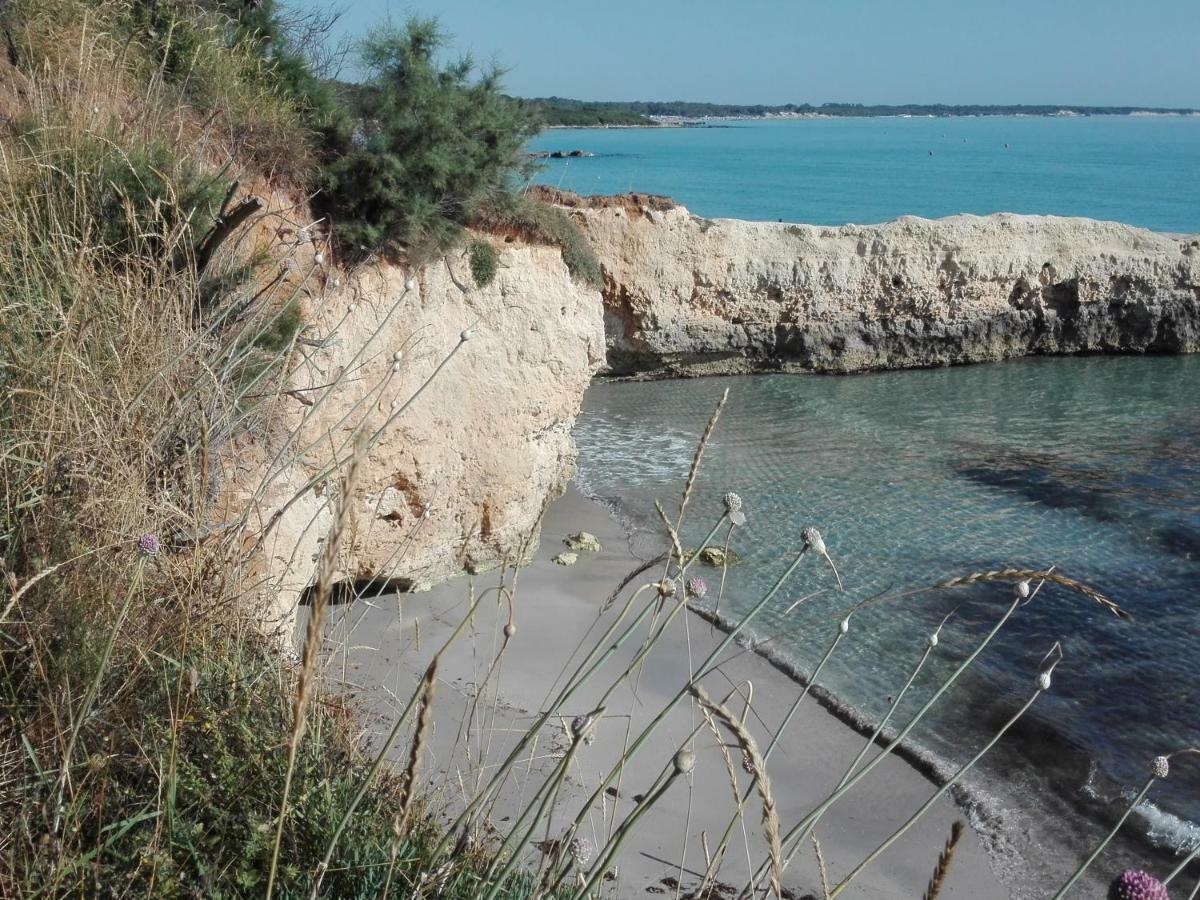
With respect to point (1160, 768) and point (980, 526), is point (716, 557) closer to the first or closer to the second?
point (980, 526)

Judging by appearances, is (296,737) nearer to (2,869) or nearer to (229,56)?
(2,869)

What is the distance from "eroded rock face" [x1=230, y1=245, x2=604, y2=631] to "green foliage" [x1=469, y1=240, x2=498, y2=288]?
77 millimetres

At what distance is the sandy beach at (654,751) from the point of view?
4926mm

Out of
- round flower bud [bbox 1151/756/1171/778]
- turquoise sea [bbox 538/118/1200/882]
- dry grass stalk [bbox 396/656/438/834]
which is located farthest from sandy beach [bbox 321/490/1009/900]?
dry grass stalk [bbox 396/656/438/834]

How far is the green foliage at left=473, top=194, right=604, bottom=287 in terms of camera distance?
29.1ft

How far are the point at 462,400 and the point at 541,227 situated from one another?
188cm

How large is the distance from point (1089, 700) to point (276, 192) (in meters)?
6.48

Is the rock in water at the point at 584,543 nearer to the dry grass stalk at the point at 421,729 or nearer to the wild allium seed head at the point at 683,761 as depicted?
the dry grass stalk at the point at 421,729

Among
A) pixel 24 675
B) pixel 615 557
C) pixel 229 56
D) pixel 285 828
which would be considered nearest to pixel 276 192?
pixel 229 56

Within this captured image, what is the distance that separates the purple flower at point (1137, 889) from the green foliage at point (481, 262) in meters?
7.68

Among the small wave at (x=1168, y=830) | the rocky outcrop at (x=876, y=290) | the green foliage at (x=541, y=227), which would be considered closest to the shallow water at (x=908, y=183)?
the rocky outcrop at (x=876, y=290)

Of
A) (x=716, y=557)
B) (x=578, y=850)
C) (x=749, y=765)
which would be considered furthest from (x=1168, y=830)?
(x=749, y=765)

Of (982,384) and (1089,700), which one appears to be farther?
(982,384)

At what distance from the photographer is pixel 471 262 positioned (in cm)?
861
